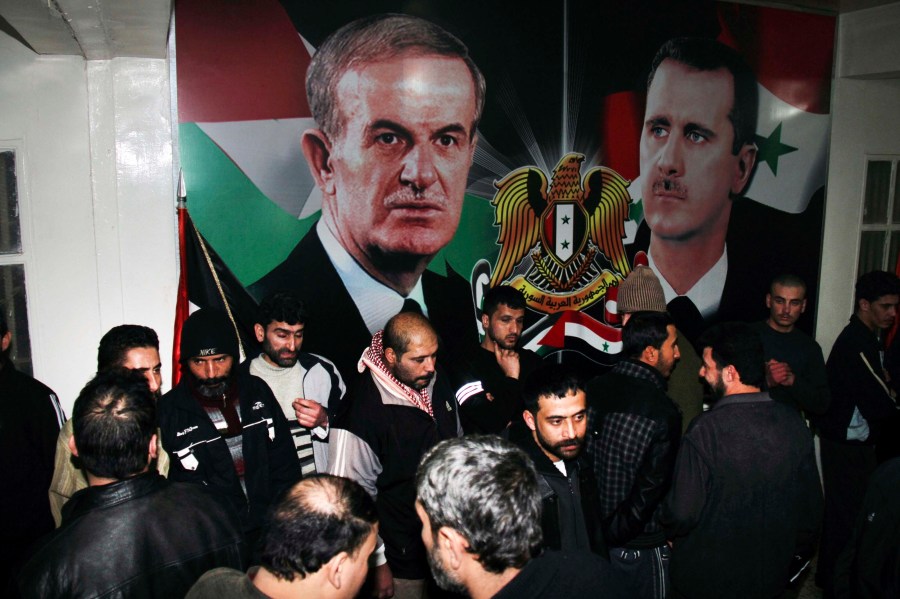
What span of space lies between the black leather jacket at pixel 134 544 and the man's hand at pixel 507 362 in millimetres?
1872

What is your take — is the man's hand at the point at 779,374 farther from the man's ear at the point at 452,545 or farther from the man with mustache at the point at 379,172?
the man's ear at the point at 452,545

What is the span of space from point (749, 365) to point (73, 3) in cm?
283

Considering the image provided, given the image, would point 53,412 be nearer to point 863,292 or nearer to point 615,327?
point 615,327

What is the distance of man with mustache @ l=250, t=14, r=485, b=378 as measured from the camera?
360 centimetres

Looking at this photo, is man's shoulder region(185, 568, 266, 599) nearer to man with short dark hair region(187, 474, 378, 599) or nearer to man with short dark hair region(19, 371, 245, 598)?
man with short dark hair region(187, 474, 378, 599)

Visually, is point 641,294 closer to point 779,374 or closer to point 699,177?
point 779,374

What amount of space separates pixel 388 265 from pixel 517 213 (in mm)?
931

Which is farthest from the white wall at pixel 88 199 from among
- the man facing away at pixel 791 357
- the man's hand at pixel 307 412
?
the man facing away at pixel 791 357

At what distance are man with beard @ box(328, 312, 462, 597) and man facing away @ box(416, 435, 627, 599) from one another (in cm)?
114

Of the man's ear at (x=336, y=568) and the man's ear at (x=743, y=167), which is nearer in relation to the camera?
the man's ear at (x=336, y=568)

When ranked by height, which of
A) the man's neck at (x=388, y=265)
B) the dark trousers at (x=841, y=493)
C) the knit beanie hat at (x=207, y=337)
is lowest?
the dark trousers at (x=841, y=493)

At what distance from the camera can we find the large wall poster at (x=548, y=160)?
3396 mm

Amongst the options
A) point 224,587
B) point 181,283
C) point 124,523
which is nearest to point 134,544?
point 124,523

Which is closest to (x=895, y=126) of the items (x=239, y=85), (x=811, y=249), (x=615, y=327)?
(x=811, y=249)
